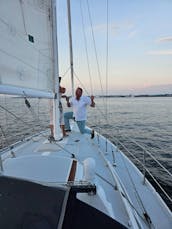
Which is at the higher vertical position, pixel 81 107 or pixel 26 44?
pixel 26 44

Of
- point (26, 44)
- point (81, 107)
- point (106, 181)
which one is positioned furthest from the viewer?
point (81, 107)

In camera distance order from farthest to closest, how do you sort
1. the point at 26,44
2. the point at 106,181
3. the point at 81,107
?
the point at 81,107, the point at 26,44, the point at 106,181

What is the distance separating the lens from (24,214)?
1.48m

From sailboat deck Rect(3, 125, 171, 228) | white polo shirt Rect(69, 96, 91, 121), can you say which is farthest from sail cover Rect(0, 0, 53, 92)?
white polo shirt Rect(69, 96, 91, 121)

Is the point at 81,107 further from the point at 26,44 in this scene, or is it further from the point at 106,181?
the point at 106,181

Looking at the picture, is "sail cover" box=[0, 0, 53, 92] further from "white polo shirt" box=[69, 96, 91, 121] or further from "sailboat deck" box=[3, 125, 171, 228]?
"white polo shirt" box=[69, 96, 91, 121]

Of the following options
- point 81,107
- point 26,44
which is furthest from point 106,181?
point 81,107

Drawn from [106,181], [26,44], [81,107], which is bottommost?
[106,181]

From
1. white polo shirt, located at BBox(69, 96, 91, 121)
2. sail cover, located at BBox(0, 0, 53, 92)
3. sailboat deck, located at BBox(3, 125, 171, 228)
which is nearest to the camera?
sailboat deck, located at BBox(3, 125, 171, 228)

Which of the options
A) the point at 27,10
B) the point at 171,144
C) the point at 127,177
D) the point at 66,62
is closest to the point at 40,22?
the point at 27,10

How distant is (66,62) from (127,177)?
426 centimetres

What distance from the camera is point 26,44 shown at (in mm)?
3861

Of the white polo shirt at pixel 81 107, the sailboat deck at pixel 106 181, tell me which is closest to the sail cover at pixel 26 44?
the sailboat deck at pixel 106 181

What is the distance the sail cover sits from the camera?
3.23m
